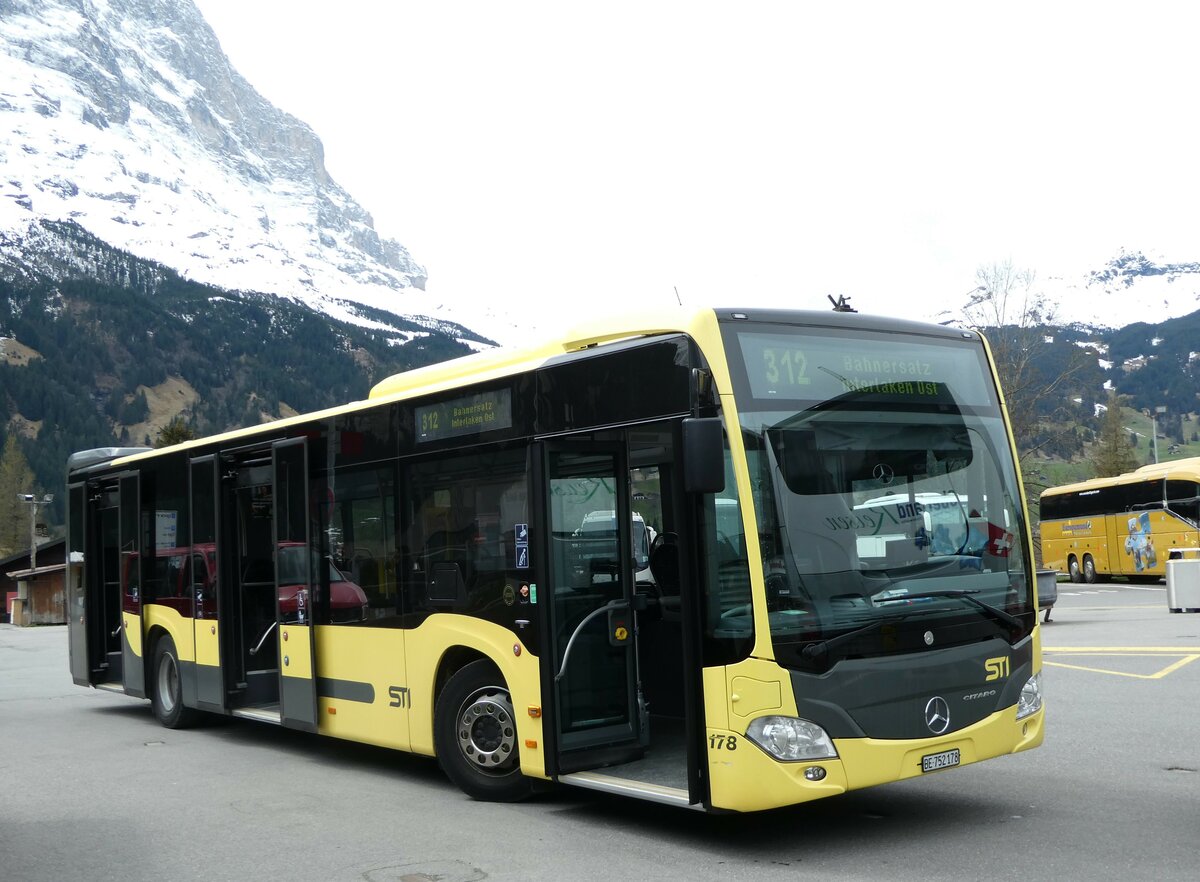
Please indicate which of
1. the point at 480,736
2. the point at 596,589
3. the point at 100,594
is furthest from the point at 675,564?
the point at 100,594

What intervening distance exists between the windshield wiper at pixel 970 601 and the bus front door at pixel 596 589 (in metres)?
1.77

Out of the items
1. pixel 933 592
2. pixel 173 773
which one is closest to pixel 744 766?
pixel 933 592

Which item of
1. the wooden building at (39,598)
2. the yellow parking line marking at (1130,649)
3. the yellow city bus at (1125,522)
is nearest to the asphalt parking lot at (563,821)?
the yellow parking line marking at (1130,649)

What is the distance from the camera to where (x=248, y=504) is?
1176 cm

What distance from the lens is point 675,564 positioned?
8.61 m

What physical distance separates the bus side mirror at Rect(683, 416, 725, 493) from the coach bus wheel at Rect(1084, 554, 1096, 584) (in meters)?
37.8

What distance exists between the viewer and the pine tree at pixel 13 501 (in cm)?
13100

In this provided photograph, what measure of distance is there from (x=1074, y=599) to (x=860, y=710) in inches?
1071

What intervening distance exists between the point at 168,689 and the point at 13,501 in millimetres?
129698

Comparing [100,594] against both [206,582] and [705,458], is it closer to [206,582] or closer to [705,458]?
[206,582]

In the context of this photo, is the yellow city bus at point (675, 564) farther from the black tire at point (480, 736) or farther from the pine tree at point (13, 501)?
the pine tree at point (13, 501)

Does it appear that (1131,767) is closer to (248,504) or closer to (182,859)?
(182,859)

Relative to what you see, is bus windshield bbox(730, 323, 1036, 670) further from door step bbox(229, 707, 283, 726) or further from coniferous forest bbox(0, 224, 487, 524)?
coniferous forest bbox(0, 224, 487, 524)

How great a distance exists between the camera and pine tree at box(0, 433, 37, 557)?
131m
